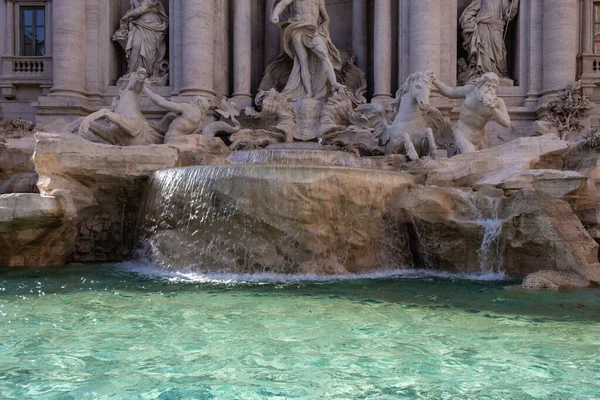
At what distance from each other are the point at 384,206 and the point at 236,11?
7464mm

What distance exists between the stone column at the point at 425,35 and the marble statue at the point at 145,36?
542 cm

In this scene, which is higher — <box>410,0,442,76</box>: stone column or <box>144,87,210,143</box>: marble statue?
<box>410,0,442,76</box>: stone column

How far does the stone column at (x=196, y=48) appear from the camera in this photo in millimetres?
12000

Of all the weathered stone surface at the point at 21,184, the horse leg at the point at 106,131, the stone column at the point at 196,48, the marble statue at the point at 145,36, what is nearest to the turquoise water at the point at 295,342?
the weathered stone surface at the point at 21,184

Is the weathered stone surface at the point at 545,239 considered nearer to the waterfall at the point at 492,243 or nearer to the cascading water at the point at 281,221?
the waterfall at the point at 492,243

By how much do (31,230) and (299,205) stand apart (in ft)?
10.3

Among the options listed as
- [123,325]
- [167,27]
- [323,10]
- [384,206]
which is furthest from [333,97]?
[123,325]

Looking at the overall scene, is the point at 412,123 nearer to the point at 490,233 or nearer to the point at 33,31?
the point at 490,233

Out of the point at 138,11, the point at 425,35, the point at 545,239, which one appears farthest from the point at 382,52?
the point at 545,239

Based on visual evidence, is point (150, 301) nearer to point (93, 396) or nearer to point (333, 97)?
point (93, 396)

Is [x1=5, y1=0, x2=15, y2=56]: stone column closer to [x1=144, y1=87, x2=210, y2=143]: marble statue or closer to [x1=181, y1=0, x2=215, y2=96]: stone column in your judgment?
[x1=181, y1=0, x2=215, y2=96]: stone column

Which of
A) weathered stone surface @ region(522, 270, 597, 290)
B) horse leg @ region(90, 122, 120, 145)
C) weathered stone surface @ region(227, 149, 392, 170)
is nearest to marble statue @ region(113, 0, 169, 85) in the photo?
horse leg @ region(90, 122, 120, 145)

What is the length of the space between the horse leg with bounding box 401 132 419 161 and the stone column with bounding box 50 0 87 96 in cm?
728

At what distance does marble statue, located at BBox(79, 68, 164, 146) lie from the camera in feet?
31.4
